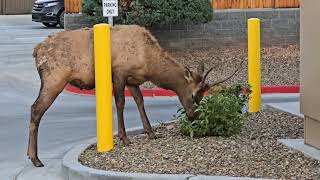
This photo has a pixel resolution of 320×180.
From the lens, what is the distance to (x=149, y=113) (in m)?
13.4

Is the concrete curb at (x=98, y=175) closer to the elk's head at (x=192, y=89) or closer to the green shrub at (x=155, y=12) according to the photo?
the elk's head at (x=192, y=89)

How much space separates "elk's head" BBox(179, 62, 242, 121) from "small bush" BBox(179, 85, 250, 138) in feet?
0.31

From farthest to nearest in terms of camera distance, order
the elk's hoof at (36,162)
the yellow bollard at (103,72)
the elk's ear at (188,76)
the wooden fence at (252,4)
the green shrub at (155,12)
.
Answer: the wooden fence at (252,4)
the green shrub at (155,12)
the elk's ear at (188,76)
the elk's hoof at (36,162)
the yellow bollard at (103,72)

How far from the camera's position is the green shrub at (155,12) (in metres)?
17.7

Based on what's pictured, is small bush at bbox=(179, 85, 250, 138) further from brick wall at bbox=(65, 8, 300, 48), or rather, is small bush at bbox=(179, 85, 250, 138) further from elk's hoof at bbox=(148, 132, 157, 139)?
brick wall at bbox=(65, 8, 300, 48)

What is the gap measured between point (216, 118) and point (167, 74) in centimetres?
80

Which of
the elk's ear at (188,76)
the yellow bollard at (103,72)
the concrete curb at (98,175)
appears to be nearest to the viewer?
the concrete curb at (98,175)

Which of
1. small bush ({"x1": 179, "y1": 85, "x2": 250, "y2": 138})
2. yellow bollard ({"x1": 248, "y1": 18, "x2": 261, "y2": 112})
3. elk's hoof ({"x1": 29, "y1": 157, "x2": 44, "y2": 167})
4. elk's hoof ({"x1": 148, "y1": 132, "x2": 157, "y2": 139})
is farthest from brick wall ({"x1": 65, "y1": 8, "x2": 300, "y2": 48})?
elk's hoof ({"x1": 29, "y1": 157, "x2": 44, "y2": 167})

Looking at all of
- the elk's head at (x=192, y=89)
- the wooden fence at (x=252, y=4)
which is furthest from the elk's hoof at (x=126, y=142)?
the wooden fence at (x=252, y=4)

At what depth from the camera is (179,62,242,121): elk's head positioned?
9.01 metres

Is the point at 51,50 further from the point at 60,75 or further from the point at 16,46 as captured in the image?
the point at 16,46

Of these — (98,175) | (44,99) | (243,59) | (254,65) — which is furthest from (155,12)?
(98,175)

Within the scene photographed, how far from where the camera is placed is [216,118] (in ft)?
28.8

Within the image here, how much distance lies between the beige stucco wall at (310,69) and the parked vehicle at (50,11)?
26.6 metres
